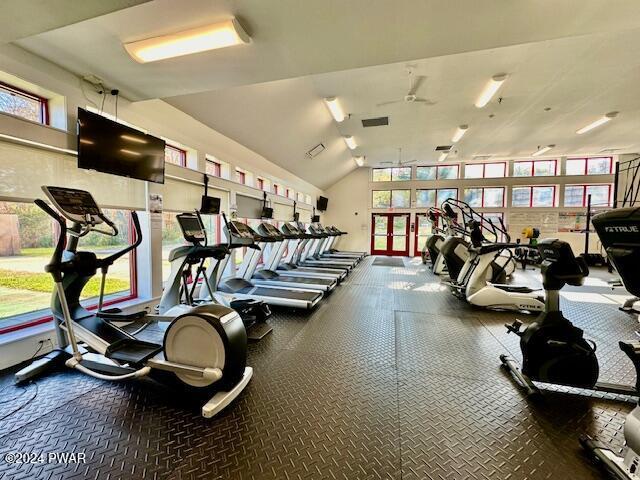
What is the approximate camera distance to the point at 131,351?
2043 millimetres

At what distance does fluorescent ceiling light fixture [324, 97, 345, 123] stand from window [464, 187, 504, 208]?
7.66 meters

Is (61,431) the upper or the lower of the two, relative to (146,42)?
lower

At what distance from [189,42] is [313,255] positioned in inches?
273

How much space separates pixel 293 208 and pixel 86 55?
673 centimetres

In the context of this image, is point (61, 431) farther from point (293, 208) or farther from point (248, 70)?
point (293, 208)

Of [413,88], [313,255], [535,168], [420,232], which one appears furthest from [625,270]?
[535,168]

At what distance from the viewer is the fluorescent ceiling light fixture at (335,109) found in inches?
213

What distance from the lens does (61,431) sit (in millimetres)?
1593

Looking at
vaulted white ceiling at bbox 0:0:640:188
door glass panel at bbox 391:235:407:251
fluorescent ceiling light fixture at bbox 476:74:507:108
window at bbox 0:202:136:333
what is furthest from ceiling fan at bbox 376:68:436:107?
door glass panel at bbox 391:235:407:251

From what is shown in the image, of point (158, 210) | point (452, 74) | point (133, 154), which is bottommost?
point (158, 210)

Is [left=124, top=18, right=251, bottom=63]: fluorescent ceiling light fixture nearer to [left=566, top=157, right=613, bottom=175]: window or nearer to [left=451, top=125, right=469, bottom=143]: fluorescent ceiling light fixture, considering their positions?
[left=451, top=125, right=469, bottom=143]: fluorescent ceiling light fixture

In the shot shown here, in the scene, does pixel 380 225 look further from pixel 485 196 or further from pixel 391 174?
pixel 485 196

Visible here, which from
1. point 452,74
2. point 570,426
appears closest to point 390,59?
point 452,74

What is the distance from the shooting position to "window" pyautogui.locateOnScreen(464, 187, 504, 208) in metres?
11.1
